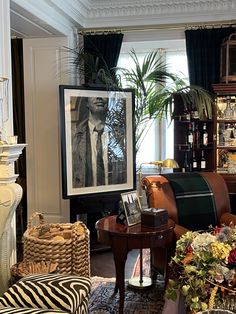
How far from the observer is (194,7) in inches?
196

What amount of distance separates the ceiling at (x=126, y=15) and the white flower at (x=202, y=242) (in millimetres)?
3329

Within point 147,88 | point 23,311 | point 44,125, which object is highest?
point 147,88

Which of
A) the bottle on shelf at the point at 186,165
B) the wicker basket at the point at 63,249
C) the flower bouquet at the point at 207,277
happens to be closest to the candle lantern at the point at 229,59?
the bottle on shelf at the point at 186,165

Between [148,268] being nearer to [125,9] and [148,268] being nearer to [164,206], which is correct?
[164,206]

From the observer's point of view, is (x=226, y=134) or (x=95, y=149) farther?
(x=226, y=134)

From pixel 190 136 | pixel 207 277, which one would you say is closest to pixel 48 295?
pixel 207 277

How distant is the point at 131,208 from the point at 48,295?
1087mm

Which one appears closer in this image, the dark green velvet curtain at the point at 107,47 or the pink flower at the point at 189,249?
the pink flower at the point at 189,249

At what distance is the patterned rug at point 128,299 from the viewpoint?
10.7 feet

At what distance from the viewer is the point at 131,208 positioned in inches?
126

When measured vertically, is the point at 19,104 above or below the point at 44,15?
below

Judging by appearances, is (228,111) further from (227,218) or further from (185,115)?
(227,218)

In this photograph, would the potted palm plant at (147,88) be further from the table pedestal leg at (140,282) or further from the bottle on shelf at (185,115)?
the table pedestal leg at (140,282)

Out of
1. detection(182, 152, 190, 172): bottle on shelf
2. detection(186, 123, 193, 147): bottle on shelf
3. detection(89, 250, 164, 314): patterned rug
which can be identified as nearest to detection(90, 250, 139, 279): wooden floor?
detection(89, 250, 164, 314): patterned rug
